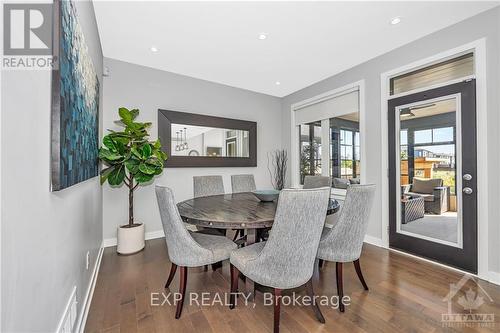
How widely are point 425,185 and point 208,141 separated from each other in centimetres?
341

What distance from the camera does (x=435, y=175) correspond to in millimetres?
2781

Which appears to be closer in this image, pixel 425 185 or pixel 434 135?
pixel 434 135

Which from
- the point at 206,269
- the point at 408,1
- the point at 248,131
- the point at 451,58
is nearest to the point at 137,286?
the point at 206,269

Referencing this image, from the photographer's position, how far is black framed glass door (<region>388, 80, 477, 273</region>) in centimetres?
244

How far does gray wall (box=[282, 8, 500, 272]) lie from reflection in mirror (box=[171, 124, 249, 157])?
1.81 meters

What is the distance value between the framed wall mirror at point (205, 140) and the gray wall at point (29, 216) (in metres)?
2.62

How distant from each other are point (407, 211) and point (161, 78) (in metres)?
4.28

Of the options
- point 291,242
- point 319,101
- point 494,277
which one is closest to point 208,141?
point 319,101

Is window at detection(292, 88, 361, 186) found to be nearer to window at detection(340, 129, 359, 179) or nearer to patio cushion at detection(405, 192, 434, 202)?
window at detection(340, 129, 359, 179)

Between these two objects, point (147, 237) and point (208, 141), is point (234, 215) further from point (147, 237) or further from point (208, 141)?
point (208, 141)

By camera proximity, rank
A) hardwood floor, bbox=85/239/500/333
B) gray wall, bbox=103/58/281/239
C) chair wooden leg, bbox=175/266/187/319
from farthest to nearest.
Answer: gray wall, bbox=103/58/281/239
chair wooden leg, bbox=175/266/187/319
hardwood floor, bbox=85/239/500/333

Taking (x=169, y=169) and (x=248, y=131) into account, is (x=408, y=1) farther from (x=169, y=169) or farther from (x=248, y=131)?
(x=169, y=169)

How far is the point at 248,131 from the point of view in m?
4.68

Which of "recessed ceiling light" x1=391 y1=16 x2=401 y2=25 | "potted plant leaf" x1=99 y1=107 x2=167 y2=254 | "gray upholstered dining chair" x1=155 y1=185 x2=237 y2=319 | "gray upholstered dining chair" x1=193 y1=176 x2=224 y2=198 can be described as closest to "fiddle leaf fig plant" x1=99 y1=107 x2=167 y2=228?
"potted plant leaf" x1=99 y1=107 x2=167 y2=254
